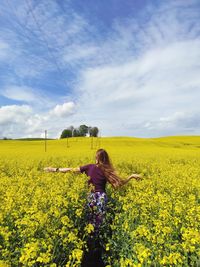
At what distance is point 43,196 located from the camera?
5383mm

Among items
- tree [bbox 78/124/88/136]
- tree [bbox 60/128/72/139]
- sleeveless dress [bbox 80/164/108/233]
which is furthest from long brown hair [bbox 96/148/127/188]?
tree [bbox 78/124/88/136]

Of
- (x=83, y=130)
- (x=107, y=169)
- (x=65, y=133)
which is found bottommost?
(x=107, y=169)

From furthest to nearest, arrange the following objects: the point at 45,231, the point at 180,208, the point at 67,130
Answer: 1. the point at 67,130
2. the point at 180,208
3. the point at 45,231

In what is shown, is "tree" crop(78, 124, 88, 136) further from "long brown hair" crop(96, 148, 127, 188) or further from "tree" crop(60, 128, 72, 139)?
"long brown hair" crop(96, 148, 127, 188)

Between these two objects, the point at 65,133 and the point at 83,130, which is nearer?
the point at 65,133

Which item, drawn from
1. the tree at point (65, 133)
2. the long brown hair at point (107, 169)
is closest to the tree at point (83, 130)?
the tree at point (65, 133)


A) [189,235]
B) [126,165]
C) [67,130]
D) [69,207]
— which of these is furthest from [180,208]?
[67,130]

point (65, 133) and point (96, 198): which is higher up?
point (65, 133)

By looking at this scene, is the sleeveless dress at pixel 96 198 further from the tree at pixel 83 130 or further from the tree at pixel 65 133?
Result: the tree at pixel 83 130

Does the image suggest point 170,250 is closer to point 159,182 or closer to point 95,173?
point 95,173

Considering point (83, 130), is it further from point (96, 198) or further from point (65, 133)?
point (96, 198)

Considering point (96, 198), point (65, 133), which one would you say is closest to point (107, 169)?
point (96, 198)

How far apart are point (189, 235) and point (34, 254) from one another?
68.4 inches

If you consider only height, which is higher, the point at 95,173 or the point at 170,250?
the point at 95,173
